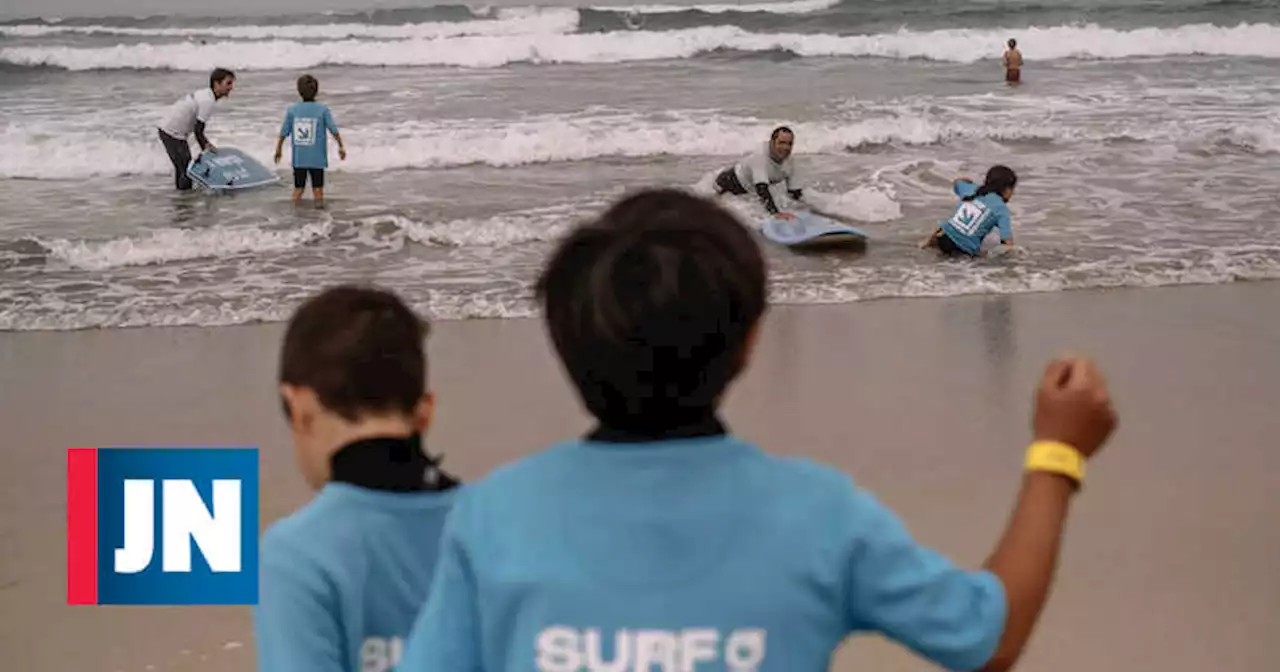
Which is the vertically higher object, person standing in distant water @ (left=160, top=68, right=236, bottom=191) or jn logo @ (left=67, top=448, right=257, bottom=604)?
person standing in distant water @ (left=160, top=68, right=236, bottom=191)

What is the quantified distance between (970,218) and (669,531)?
266 inches

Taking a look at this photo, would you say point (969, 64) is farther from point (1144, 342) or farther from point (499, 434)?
point (499, 434)

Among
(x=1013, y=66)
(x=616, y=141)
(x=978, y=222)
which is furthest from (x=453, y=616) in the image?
(x=1013, y=66)

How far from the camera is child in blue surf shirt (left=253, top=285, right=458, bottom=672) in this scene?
1.41 meters

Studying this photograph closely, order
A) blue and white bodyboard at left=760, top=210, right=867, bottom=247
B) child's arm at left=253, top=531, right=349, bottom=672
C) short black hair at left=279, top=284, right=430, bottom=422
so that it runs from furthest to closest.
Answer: blue and white bodyboard at left=760, top=210, right=867, bottom=247 → short black hair at left=279, top=284, right=430, bottom=422 → child's arm at left=253, top=531, right=349, bottom=672

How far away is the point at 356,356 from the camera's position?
1.54m

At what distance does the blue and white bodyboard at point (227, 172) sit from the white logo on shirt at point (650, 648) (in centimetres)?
986

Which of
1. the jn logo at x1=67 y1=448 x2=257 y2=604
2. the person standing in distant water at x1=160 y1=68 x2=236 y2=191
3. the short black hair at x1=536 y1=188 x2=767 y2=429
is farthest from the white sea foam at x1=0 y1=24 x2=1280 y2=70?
the short black hair at x1=536 y1=188 x2=767 y2=429

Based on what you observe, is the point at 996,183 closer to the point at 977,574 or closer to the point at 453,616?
the point at 977,574

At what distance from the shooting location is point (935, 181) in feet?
34.1

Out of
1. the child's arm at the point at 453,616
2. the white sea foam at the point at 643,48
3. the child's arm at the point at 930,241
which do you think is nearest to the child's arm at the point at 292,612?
the child's arm at the point at 453,616

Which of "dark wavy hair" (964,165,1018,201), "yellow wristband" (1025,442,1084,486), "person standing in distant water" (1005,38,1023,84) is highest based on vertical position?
"person standing in distant water" (1005,38,1023,84)

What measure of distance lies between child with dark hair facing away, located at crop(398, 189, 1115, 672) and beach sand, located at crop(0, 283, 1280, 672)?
1.92m

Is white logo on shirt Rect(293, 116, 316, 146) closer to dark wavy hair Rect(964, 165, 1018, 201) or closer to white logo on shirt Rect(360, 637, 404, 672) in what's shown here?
dark wavy hair Rect(964, 165, 1018, 201)
